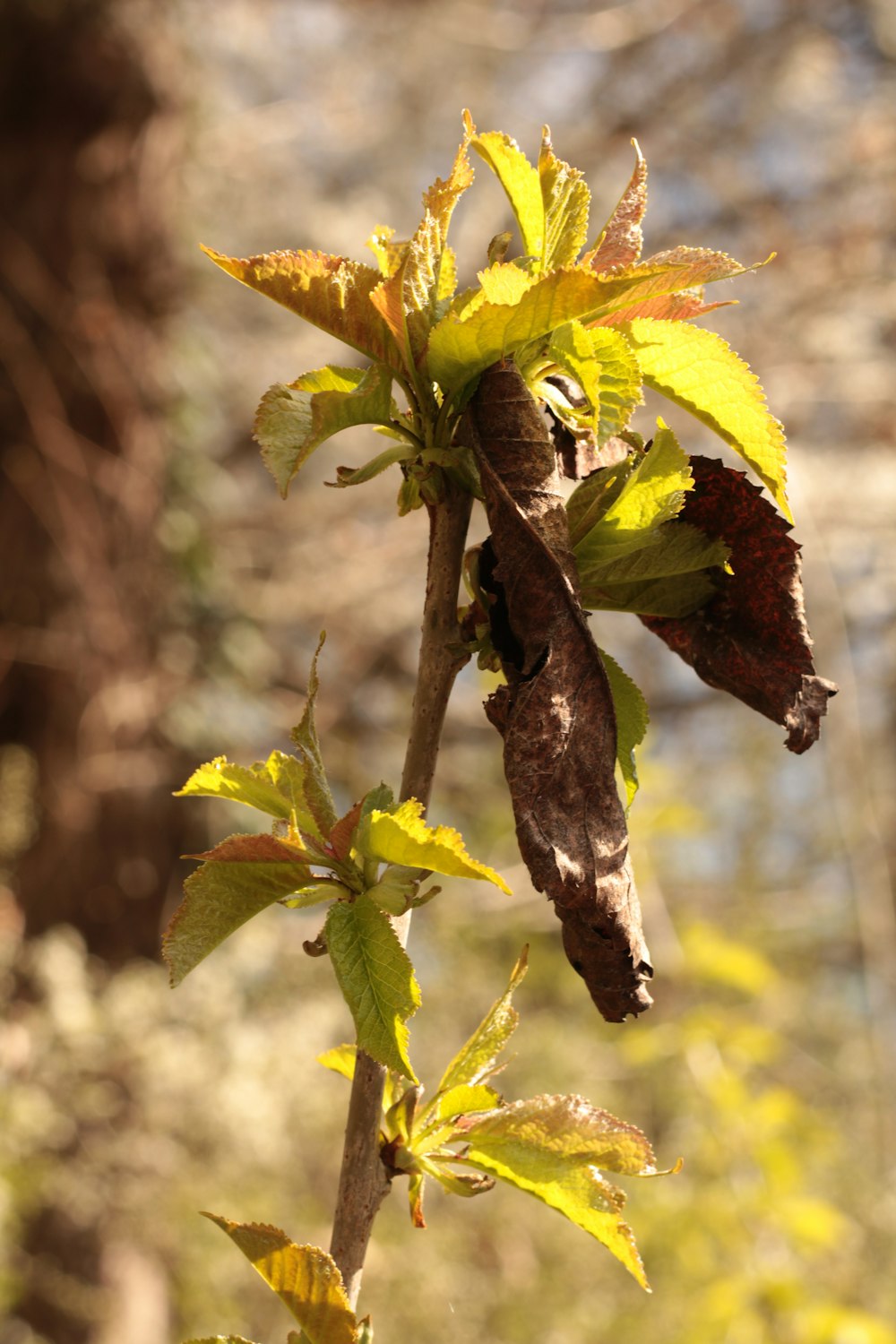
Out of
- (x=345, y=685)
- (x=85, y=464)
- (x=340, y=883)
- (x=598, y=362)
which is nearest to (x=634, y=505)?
(x=598, y=362)

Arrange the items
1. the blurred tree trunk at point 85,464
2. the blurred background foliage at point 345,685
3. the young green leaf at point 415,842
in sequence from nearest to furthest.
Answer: the young green leaf at point 415,842 → the blurred background foliage at point 345,685 → the blurred tree trunk at point 85,464

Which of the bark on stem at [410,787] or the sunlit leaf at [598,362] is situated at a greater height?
the sunlit leaf at [598,362]

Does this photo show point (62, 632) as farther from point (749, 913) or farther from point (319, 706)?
point (749, 913)

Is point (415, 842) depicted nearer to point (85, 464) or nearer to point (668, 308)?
point (668, 308)

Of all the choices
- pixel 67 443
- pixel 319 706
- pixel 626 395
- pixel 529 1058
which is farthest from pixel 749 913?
pixel 626 395

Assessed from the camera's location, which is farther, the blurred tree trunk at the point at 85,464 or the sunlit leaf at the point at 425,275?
the blurred tree trunk at the point at 85,464

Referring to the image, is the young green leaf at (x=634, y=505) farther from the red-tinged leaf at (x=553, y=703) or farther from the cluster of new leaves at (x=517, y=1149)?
the cluster of new leaves at (x=517, y=1149)

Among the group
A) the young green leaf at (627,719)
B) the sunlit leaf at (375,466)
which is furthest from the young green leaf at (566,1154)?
the sunlit leaf at (375,466)
